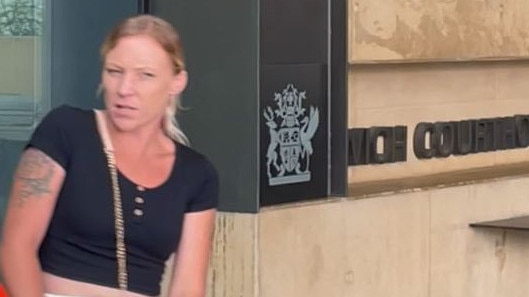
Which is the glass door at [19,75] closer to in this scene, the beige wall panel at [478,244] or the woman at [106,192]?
the beige wall panel at [478,244]

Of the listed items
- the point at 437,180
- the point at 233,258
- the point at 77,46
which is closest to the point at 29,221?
the point at 233,258

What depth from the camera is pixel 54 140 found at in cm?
352

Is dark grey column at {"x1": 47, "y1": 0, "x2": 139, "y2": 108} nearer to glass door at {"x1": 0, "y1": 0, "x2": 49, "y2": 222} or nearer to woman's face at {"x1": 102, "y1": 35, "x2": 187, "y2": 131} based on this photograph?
glass door at {"x1": 0, "y1": 0, "x2": 49, "y2": 222}

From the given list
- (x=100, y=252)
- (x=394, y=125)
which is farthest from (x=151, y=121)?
(x=394, y=125)

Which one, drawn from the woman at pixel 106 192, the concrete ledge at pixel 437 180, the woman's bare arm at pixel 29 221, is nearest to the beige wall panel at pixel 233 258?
the concrete ledge at pixel 437 180

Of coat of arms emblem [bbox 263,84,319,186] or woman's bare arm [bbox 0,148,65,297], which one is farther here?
coat of arms emblem [bbox 263,84,319,186]

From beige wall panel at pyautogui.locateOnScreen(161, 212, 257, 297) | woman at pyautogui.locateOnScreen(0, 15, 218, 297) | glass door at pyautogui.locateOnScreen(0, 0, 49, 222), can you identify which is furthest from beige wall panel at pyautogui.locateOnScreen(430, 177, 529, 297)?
woman at pyautogui.locateOnScreen(0, 15, 218, 297)

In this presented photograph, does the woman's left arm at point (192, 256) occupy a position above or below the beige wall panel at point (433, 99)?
below

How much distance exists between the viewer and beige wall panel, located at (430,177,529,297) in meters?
7.76

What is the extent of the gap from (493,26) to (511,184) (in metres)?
0.99

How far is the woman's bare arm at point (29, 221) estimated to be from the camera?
3434 millimetres

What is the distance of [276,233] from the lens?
21.4ft

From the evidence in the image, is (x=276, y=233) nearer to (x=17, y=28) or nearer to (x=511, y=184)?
(x=17, y=28)

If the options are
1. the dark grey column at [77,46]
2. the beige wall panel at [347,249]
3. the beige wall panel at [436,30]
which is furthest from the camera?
the beige wall panel at [436,30]
